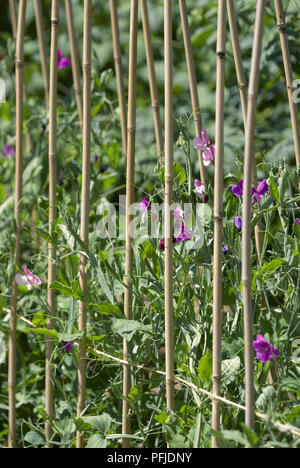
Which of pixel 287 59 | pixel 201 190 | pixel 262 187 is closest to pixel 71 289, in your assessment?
pixel 201 190

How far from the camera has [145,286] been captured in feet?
4.34

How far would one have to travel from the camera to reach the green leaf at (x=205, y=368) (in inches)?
44.7

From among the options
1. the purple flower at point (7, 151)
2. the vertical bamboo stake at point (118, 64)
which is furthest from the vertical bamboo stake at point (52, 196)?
the purple flower at point (7, 151)

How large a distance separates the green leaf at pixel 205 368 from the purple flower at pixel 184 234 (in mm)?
235

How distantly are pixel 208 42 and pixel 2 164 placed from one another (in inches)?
34.5

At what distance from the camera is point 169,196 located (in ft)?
3.90

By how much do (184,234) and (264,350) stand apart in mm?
284

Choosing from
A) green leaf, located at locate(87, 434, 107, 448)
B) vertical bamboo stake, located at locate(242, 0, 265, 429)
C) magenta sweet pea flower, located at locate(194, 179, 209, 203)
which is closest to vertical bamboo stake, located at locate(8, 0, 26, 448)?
green leaf, located at locate(87, 434, 107, 448)

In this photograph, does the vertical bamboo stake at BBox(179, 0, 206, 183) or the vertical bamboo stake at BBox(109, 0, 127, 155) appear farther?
the vertical bamboo stake at BBox(109, 0, 127, 155)

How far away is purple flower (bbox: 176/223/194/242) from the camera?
4.13 feet

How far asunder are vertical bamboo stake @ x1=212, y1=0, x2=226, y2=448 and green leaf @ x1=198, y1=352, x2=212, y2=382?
5cm

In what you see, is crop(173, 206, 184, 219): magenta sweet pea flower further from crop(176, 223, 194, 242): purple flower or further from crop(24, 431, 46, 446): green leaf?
crop(24, 431, 46, 446): green leaf
